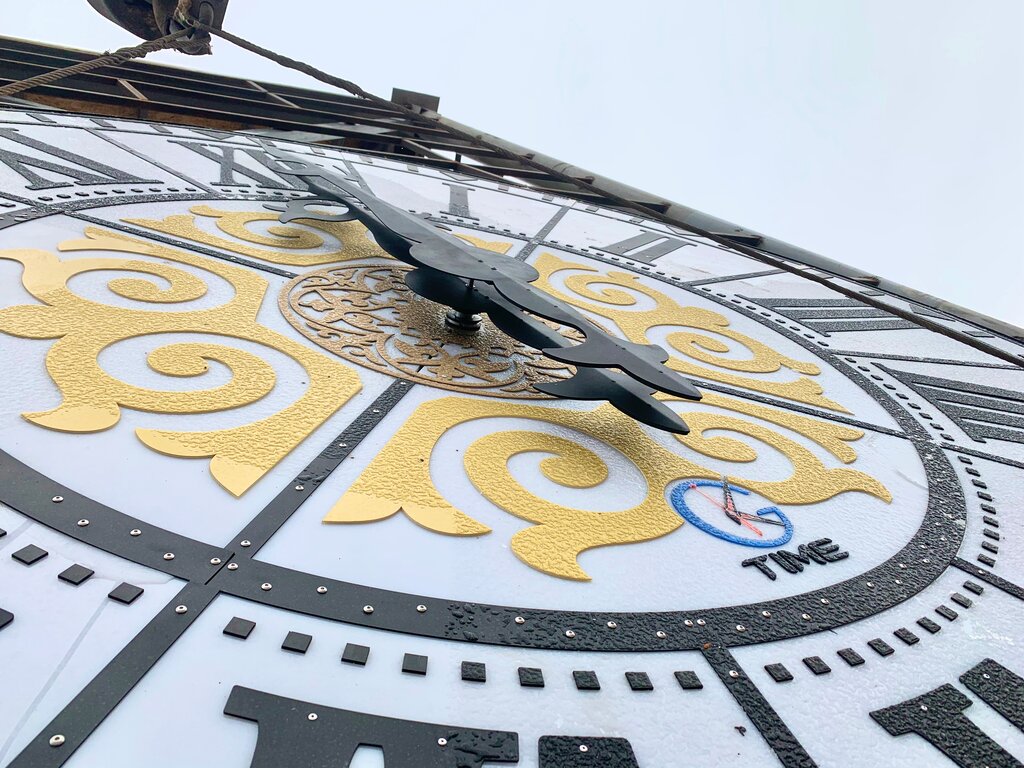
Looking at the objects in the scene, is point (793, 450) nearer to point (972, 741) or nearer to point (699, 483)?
point (699, 483)

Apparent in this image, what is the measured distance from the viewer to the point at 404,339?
3229 millimetres

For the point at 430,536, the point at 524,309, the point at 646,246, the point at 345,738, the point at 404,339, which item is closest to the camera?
the point at 345,738

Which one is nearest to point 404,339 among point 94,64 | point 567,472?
point 567,472

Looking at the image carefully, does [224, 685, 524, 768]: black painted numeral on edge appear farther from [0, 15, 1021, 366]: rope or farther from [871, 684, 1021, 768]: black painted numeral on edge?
[0, 15, 1021, 366]: rope

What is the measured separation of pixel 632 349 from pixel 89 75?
6.00 m

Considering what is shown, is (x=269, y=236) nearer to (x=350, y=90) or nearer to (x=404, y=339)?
(x=404, y=339)

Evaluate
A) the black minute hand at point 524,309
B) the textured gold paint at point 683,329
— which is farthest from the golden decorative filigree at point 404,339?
the textured gold paint at point 683,329

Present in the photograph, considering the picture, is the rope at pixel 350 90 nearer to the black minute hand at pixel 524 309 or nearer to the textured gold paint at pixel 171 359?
the black minute hand at pixel 524 309

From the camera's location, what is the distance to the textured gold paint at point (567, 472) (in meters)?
2.11

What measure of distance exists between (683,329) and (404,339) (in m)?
1.78

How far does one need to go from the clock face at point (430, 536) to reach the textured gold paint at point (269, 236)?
0.12ft

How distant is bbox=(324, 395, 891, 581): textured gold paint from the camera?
2.11 metres

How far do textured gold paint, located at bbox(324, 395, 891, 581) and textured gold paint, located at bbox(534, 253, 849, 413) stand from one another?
0.37 meters

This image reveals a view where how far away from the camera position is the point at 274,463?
2.20 m
